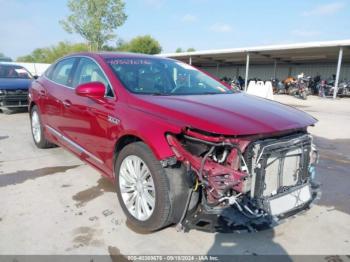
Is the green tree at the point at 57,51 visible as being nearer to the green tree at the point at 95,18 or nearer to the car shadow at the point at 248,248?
the green tree at the point at 95,18

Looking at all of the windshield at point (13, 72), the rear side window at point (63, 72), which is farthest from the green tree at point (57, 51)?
the rear side window at point (63, 72)

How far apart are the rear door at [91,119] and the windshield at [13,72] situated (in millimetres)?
6935

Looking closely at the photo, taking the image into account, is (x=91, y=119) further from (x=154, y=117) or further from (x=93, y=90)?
(x=154, y=117)

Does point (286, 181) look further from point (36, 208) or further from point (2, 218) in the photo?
point (2, 218)

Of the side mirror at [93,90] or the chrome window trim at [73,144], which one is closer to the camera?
the side mirror at [93,90]

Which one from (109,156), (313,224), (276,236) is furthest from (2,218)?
(313,224)

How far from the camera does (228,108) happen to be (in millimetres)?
2742

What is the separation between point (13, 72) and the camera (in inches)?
389

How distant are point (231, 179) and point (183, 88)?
1491mm

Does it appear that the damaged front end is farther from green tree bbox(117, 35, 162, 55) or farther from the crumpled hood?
green tree bbox(117, 35, 162, 55)

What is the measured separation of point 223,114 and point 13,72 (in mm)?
9427

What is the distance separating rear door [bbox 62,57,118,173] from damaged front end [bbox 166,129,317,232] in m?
0.92

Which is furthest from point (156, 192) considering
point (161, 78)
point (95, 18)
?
point (95, 18)

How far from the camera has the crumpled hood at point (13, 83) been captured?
8.71 m
